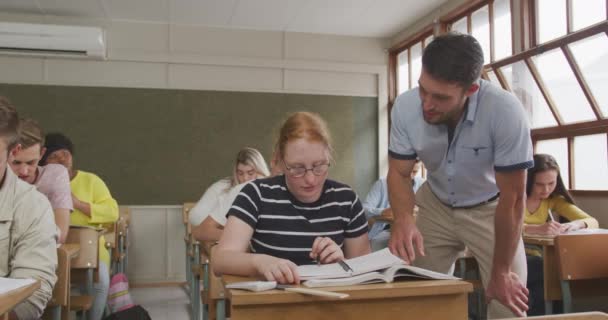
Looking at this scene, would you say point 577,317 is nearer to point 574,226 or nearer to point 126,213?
point 574,226

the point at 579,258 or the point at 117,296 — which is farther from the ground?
the point at 579,258

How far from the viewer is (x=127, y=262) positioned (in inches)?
215

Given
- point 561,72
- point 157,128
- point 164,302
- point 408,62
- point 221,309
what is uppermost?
point 408,62

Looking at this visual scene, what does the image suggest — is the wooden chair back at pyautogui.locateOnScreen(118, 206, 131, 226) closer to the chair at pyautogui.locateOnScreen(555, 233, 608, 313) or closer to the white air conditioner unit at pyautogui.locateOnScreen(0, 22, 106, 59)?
the white air conditioner unit at pyautogui.locateOnScreen(0, 22, 106, 59)

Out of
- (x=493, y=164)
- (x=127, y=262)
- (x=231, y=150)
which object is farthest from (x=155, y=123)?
(x=493, y=164)

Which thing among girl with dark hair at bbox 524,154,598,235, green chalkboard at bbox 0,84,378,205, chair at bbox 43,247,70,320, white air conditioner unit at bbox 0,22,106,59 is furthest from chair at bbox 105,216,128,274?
girl with dark hair at bbox 524,154,598,235

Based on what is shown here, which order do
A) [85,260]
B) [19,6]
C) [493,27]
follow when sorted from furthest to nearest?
1. [19,6]
2. [493,27]
3. [85,260]

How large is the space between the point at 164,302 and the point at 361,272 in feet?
12.8

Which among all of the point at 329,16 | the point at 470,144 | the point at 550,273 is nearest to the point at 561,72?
the point at 550,273

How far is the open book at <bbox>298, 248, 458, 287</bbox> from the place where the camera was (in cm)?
108

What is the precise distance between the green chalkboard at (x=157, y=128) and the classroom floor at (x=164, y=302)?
0.88 metres

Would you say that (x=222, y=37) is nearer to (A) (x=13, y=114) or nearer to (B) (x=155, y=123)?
(B) (x=155, y=123)

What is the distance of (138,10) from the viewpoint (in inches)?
203

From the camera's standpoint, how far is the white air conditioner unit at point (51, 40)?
16.8 feet
